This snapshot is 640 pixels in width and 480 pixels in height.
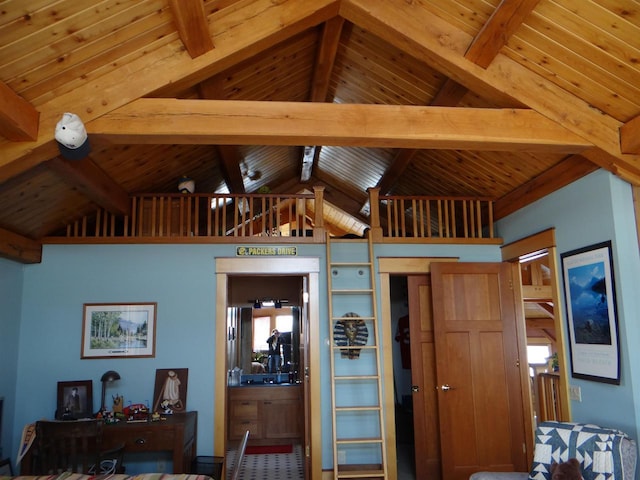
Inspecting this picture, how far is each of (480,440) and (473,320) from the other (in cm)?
122

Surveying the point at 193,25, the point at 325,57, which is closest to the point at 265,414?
the point at 325,57

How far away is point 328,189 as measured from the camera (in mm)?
9031

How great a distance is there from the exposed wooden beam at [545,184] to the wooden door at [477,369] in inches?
26.9

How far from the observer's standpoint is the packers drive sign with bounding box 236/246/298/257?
584cm

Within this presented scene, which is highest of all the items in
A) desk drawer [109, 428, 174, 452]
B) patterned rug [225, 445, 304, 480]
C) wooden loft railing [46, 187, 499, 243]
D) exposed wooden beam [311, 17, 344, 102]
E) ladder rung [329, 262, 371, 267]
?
exposed wooden beam [311, 17, 344, 102]

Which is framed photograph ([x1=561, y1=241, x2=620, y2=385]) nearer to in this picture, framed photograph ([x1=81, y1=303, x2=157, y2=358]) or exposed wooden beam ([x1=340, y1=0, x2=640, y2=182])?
exposed wooden beam ([x1=340, y1=0, x2=640, y2=182])

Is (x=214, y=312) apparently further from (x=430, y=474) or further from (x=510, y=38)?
(x=510, y=38)

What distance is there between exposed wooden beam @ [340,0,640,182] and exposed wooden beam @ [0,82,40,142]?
216cm

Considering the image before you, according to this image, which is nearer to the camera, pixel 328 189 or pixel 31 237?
pixel 31 237

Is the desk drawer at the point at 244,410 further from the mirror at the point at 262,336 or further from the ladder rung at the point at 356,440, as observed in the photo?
the ladder rung at the point at 356,440

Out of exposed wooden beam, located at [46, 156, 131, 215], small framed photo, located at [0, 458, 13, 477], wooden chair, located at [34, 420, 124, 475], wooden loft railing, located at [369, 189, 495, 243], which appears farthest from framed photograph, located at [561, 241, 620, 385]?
small framed photo, located at [0, 458, 13, 477]

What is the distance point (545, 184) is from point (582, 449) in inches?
94.6

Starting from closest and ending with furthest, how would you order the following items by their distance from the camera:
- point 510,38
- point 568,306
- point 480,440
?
point 510,38 < point 568,306 < point 480,440

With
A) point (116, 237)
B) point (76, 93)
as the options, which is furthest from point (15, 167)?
point (116, 237)
